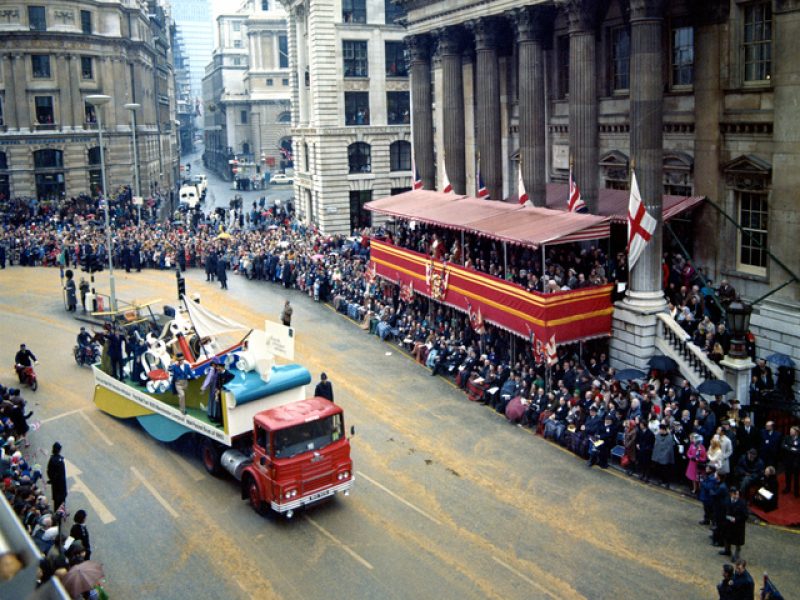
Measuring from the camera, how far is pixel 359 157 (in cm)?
6016

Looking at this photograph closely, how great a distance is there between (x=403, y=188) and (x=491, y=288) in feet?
110

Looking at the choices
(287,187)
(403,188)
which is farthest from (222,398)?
(287,187)

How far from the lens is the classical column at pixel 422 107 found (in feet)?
141

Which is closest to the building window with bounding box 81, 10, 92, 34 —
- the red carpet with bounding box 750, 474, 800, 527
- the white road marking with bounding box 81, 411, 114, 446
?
the white road marking with bounding box 81, 411, 114, 446

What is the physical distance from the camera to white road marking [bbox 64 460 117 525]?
787 inches

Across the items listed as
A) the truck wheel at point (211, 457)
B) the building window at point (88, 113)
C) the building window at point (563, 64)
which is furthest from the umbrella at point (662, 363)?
the building window at point (88, 113)

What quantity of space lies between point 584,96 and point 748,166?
21.5ft

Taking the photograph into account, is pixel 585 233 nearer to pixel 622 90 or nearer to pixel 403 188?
pixel 622 90

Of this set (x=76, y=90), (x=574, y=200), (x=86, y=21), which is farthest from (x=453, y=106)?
(x=86, y=21)

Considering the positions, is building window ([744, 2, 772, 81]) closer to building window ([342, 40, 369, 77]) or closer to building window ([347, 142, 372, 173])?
building window ([342, 40, 369, 77])

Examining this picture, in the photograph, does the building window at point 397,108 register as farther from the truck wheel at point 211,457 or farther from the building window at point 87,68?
the truck wheel at point 211,457

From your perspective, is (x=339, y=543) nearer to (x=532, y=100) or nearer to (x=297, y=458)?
(x=297, y=458)

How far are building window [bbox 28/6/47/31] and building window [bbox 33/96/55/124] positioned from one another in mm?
5843

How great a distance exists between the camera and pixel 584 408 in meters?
23.7
